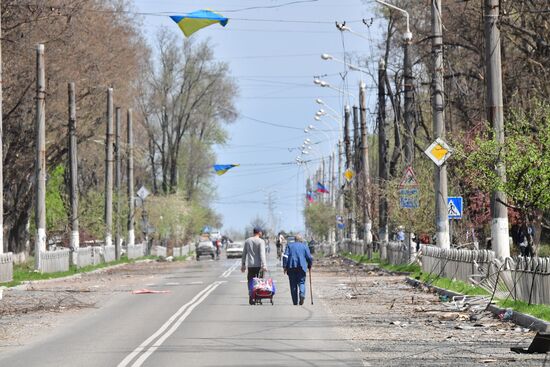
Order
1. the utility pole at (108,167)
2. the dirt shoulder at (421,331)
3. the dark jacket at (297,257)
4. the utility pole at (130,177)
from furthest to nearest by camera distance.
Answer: the utility pole at (130,177), the utility pole at (108,167), the dark jacket at (297,257), the dirt shoulder at (421,331)

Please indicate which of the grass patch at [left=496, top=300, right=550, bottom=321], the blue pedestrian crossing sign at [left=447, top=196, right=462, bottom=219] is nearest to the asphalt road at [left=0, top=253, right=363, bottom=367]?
the grass patch at [left=496, top=300, right=550, bottom=321]

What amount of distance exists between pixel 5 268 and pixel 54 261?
390 inches

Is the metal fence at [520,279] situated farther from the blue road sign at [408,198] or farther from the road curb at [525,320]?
the blue road sign at [408,198]

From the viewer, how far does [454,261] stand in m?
35.8

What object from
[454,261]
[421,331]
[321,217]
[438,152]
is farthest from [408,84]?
[321,217]

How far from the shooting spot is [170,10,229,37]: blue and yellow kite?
33.2 m

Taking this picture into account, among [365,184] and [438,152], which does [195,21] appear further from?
[365,184]

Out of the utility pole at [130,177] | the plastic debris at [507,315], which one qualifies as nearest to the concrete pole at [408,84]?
the plastic debris at [507,315]

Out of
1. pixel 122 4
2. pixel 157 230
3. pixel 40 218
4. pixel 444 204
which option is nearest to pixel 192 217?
pixel 157 230

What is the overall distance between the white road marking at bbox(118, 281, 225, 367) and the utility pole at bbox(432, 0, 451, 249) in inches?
321

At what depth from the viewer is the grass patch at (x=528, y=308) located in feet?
73.4

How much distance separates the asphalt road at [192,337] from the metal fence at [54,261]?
720 inches

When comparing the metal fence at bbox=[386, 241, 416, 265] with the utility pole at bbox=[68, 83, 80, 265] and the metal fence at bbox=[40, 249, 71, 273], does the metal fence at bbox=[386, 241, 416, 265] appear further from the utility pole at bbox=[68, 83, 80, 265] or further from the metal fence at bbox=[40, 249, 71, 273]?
the utility pole at bbox=[68, 83, 80, 265]

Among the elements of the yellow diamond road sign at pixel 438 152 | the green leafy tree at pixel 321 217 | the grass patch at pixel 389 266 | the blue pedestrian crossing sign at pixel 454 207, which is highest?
the green leafy tree at pixel 321 217
